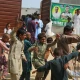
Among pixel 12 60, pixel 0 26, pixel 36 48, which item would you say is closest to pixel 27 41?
pixel 36 48

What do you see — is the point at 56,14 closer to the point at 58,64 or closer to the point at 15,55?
the point at 15,55

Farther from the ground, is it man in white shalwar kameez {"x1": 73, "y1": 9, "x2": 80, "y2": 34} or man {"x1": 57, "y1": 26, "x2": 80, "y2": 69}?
man {"x1": 57, "y1": 26, "x2": 80, "y2": 69}

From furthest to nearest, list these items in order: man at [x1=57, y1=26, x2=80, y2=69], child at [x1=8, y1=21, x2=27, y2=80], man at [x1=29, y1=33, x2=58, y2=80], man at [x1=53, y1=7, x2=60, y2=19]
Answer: man at [x1=53, y1=7, x2=60, y2=19] < man at [x1=29, y1=33, x2=58, y2=80] < man at [x1=57, y1=26, x2=80, y2=69] < child at [x1=8, y1=21, x2=27, y2=80]

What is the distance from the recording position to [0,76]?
24.6ft

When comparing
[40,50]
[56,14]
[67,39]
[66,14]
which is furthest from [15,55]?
[66,14]

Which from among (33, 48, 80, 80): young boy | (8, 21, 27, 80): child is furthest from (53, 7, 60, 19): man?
(33, 48, 80, 80): young boy

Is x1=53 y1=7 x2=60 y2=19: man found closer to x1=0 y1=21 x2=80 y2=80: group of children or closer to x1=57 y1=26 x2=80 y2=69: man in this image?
x1=0 y1=21 x2=80 y2=80: group of children

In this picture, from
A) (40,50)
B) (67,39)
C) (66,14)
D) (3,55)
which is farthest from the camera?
(66,14)

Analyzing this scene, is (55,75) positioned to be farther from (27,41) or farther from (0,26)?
(0,26)

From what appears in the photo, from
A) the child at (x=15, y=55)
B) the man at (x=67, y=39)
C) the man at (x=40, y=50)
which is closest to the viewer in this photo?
the child at (x=15, y=55)

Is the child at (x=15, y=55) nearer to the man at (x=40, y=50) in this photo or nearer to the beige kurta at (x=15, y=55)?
the beige kurta at (x=15, y=55)

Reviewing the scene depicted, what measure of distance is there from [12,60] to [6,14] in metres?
13.3

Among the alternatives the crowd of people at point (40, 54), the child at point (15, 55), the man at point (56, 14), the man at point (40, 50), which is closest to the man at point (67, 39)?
the crowd of people at point (40, 54)

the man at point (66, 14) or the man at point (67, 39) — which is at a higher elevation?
the man at point (67, 39)
